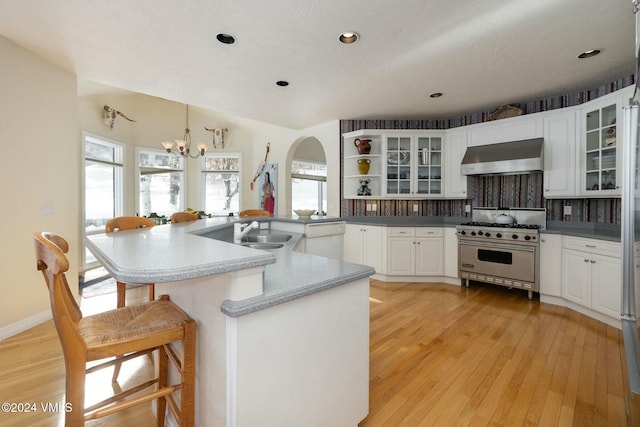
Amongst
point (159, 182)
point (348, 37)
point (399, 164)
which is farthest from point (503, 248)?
point (159, 182)

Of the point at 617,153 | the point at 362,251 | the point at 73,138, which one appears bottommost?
the point at 362,251

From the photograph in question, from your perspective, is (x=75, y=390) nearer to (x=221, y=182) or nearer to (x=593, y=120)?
(x=593, y=120)

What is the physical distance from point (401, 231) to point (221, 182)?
172 inches

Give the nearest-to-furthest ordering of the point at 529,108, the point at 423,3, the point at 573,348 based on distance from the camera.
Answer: the point at 423,3 < the point at 573,348 < the point at 529,108

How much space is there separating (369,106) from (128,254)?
374 cm

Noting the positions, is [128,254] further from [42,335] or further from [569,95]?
[569,95]

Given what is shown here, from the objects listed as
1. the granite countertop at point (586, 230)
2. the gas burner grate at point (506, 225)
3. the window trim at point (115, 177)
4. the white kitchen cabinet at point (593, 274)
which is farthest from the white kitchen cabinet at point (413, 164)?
the window trim at point (115, 177)

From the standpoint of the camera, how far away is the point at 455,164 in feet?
14.2

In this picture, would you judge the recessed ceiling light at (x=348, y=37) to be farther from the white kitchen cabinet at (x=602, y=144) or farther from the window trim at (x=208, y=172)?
the window trim at (x=208, y=172)

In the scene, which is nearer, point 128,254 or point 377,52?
point 128,254

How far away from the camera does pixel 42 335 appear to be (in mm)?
2508

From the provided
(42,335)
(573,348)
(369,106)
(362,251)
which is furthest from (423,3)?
(42,335)

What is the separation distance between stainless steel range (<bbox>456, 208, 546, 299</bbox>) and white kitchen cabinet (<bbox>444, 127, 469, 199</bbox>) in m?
0.46

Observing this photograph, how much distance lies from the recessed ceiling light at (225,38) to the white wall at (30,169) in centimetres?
183
